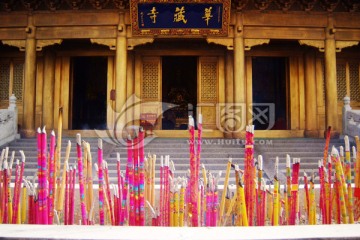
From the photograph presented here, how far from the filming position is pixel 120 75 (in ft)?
22.6

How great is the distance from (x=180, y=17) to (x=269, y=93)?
13.1 ft

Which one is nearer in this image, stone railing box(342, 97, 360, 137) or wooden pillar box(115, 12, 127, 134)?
stone railing box(342, 97, 360, 137)

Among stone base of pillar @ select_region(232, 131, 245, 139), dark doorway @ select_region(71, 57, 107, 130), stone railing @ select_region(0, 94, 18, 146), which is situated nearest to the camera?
stone railing @ select_region(0, 94, 18, 146)

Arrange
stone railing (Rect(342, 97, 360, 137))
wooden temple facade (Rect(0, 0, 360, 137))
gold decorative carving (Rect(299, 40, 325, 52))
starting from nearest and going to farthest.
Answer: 1. stone railing (Rect(342, 97, 360, 137))
2. wooden temple facade (Rect(0, 0, 360, 137))
3. gold decorative carving (Rect(299, 40, 325, 52))

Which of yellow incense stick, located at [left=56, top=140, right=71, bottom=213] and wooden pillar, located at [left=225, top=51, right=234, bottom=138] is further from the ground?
wooden pillar, located at [left=225, top=51, right=234, bottom=138]

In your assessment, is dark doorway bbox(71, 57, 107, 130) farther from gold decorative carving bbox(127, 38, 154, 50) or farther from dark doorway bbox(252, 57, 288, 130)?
dark doorway bbox(252, 57, 288, 130)

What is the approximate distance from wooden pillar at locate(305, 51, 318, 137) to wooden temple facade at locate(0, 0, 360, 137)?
25mm

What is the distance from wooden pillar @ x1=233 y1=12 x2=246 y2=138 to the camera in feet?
22.7

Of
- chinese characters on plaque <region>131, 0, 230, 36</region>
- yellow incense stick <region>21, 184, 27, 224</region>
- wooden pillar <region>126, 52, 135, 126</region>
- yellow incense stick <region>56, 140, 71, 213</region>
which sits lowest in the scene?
yellow incense stick <region>21, 184, 27, 224</region>

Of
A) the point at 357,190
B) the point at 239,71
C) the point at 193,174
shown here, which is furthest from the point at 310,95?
the point at 193,174

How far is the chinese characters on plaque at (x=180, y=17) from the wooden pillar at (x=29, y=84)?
2.27 meters

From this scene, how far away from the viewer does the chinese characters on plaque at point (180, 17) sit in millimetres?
6855

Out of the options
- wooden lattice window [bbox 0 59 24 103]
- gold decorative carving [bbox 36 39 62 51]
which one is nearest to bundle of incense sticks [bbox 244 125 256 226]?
gold decorative carving [bbox 36 39 62 51]

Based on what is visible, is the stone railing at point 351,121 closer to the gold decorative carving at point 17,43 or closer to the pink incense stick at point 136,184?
the pink incense stick at point 136,184
